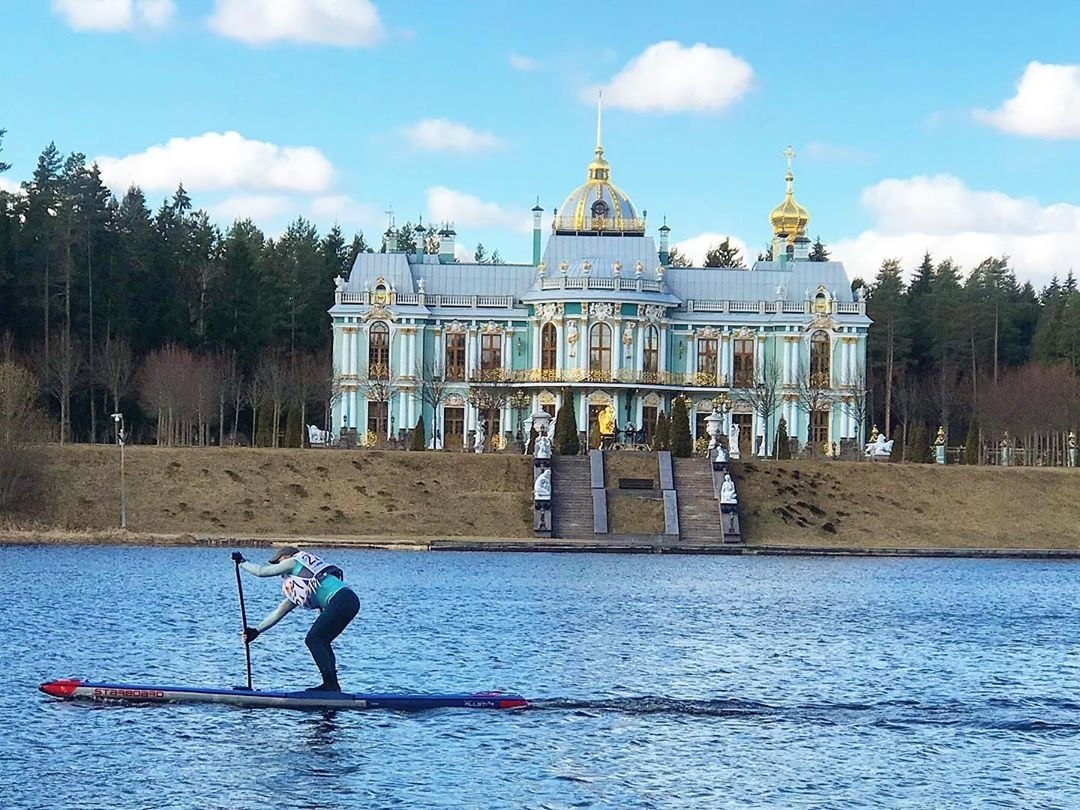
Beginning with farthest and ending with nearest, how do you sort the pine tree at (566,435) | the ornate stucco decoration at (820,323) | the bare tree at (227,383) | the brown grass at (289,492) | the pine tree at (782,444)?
the ornate stucco decoration at (820,323) → the bare tree at (227,383) → the pine tree at (782,444) → the pine tree at (566,435) → the brown grass at (289,492)

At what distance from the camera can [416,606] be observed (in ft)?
145

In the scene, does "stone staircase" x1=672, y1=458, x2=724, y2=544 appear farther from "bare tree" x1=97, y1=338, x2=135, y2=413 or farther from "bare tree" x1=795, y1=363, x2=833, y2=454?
"bare tree" x1=97, y1=338, x2=135, y2=413

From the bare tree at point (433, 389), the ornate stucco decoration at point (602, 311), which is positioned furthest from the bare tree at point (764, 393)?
the bare tree at point (433, 389)

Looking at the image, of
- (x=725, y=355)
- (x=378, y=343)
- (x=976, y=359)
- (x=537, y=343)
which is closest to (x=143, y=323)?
(x=378, y=343)

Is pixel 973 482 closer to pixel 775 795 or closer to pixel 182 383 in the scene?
pixel 182 383

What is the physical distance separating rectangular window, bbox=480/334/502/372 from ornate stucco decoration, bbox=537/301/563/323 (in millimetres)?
2889

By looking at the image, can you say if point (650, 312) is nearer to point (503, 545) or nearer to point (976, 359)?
point (503, 545)

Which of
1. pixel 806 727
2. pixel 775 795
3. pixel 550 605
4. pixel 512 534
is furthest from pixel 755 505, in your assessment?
pixel 775 795

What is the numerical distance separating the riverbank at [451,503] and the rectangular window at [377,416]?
15.9 meters

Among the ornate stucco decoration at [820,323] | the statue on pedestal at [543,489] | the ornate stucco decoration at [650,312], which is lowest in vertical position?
the statue on pedestal at [543,489]

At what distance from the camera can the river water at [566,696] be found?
2377 cm

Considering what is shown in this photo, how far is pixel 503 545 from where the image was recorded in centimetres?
6594

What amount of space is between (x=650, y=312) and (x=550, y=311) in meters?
4.55

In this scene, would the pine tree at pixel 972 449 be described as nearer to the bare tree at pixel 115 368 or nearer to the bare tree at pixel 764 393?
the bare tree at pixel 764 393
